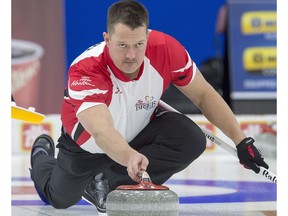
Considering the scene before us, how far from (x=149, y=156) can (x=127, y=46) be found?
34.6 inches

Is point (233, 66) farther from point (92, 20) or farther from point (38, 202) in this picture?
point (38, 202)

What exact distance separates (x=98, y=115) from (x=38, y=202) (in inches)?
50.2

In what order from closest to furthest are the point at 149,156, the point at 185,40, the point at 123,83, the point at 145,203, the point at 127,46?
the point at 145,203 < the point at 127,46 < the point at 123,83 < the point at 149,156 < the point at 185,40

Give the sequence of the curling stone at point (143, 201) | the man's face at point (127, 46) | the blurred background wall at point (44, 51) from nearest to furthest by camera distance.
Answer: the curling stone at point (143, 201) → the man's face at point (127, 46) → the blurred background wall at point (44, 51)

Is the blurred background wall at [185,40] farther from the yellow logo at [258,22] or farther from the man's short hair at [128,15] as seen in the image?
the man's short hair at [128,15]

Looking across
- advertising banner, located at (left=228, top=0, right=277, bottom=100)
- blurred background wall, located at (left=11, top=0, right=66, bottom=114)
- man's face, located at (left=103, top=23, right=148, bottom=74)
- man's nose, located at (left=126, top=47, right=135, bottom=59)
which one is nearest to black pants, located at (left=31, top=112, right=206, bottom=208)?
man's face, located at (left=103, top=23, right=148, bottom=74)

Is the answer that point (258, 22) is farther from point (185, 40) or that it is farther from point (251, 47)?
point (185, 40)

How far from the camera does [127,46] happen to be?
3027 mm

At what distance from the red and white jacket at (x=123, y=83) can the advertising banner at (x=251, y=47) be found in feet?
15.0

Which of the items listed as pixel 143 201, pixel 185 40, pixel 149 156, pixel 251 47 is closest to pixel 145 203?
pixel 143 201

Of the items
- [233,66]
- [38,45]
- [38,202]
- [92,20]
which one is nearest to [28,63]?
[38,45]

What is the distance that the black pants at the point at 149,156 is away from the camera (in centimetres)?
373

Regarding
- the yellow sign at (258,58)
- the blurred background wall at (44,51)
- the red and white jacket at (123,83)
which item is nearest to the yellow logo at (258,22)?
the yellow sign at (258,58)
